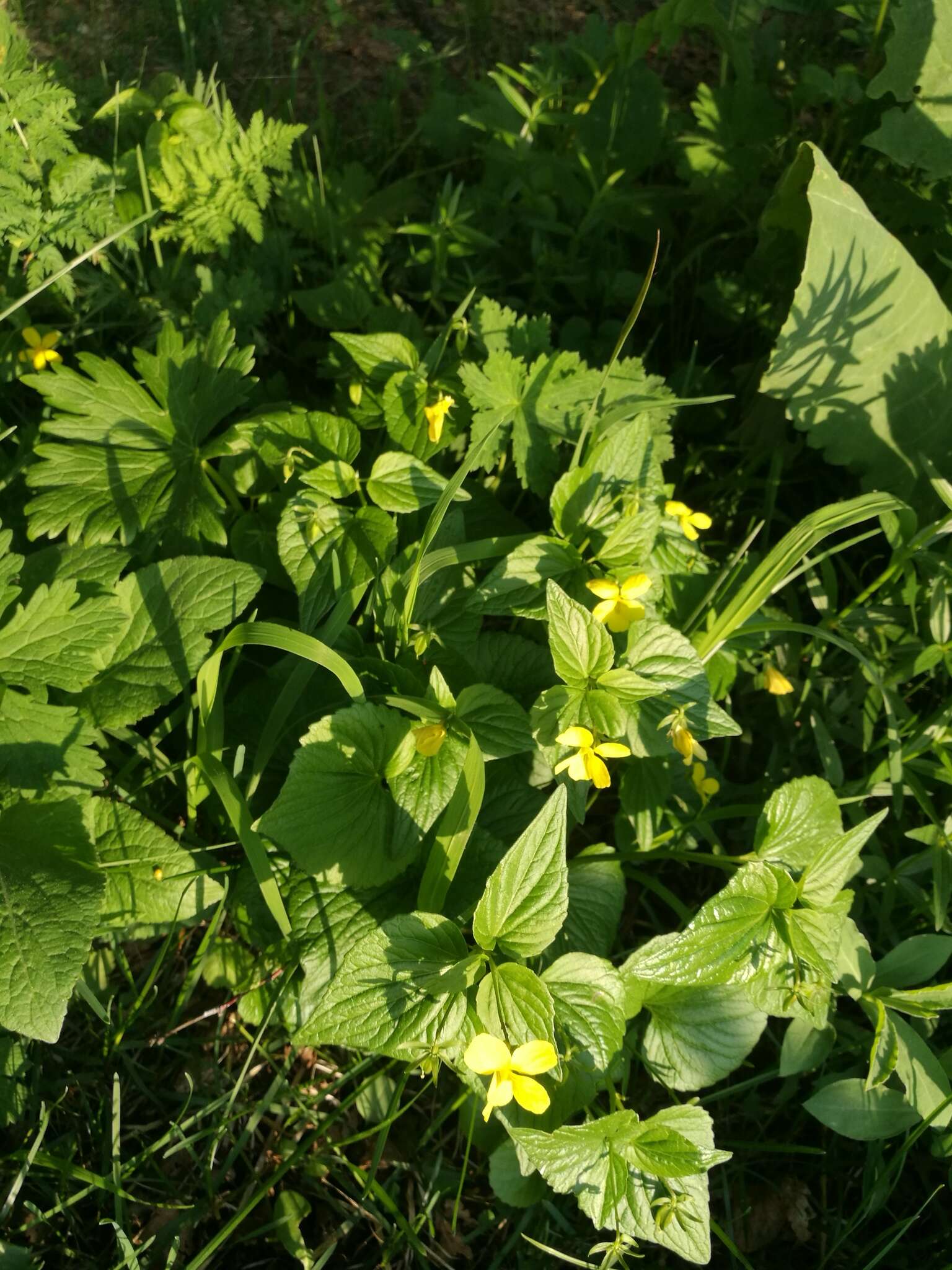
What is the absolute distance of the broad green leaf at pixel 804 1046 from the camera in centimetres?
180

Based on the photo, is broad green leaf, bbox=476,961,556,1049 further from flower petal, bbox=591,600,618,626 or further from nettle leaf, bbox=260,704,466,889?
flower petal, bbox=591,600,618,626

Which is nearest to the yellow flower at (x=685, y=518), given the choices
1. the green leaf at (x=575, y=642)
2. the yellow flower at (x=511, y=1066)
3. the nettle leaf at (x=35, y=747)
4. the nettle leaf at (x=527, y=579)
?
the nettle leaf at (x=527, y=579)

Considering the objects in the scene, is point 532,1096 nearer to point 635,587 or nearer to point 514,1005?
point 514,1005

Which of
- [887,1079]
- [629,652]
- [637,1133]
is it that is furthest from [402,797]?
[887,1079]

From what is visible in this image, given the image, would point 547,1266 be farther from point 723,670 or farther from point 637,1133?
point 723,670

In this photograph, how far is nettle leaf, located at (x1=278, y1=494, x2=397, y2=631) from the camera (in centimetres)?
192

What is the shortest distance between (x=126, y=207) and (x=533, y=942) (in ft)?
6.81

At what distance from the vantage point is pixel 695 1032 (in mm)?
1770

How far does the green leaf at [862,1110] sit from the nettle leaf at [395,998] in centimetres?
74

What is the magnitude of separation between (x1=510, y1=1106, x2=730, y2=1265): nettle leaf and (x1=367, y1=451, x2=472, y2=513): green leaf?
45.4 inches

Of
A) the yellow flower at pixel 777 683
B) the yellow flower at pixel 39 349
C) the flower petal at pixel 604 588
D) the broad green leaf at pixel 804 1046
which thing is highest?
the yellow flower at pixel 39 349

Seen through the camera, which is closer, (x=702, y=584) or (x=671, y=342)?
(x=702, y=584)

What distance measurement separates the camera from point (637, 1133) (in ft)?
5.13

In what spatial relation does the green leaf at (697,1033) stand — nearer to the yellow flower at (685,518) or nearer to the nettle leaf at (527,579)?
the nettle leaf at (527,579)
